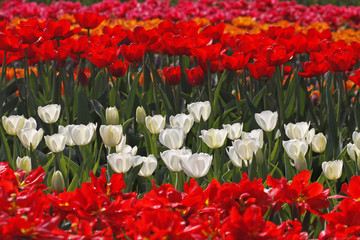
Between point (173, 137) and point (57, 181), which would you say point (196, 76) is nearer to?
point (173, 137)

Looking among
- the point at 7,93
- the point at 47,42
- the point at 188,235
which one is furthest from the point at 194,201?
the point at 7,93

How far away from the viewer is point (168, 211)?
5.03 ft

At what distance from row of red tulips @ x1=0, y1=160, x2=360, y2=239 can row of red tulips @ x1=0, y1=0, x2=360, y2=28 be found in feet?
22.3

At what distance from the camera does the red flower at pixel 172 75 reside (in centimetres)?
332

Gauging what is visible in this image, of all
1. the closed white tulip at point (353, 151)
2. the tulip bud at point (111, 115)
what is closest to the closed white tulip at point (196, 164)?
the closed white tulip at point (353, 151)

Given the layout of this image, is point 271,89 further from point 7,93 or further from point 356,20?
point 356,20

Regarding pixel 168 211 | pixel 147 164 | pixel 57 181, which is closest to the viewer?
pixel 168 211

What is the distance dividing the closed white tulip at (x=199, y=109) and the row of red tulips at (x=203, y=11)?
5.81m

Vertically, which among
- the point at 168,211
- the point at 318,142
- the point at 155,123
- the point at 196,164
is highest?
the point at 168,211

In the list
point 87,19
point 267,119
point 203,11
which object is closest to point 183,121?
point 267,119

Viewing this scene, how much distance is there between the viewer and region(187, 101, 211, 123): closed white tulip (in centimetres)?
280

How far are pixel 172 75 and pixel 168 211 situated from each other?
73.4 inches

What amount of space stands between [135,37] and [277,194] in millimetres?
1813

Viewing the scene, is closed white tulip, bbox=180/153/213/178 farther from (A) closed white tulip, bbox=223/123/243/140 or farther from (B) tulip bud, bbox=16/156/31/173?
(B) tulip bud, bbox=16/156/31/173
